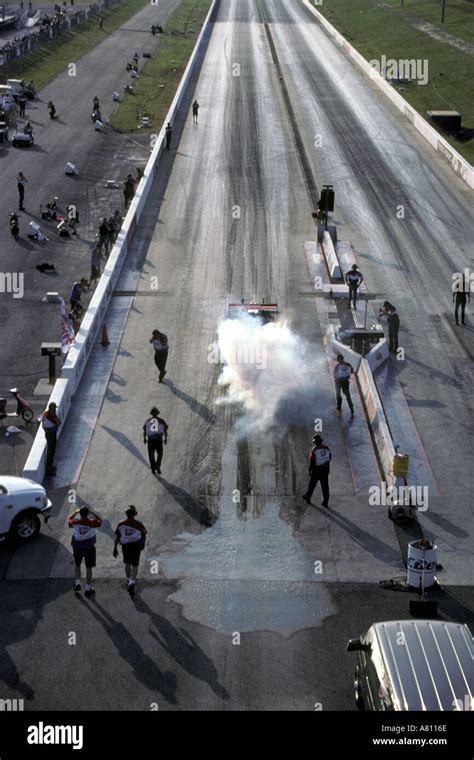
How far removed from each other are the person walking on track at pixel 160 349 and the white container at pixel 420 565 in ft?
35.3

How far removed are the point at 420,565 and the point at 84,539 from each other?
18.2ft

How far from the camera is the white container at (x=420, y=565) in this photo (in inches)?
714

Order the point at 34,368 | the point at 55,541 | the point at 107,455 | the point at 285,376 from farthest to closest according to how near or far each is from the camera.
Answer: the point at 34,368 → the point at 285,376 → the point at 107,455 → the point at 55,541

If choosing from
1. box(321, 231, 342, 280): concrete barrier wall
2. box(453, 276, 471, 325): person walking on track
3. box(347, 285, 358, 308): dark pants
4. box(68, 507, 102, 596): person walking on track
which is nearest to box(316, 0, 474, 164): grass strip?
box(321, 231, 342, 280): concrete barrier wall

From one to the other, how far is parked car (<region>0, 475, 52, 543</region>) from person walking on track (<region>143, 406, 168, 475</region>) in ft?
9.26

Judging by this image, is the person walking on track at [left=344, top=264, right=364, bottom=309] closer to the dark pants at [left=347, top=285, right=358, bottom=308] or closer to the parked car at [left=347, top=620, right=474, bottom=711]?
the dark pants at [left=347, top=285, right=358, bottom=308]

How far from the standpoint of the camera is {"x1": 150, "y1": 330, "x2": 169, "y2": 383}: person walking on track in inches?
1071

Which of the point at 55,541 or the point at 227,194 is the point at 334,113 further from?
the point at 55,541

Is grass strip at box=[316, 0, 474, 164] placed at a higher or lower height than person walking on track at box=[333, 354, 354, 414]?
higher

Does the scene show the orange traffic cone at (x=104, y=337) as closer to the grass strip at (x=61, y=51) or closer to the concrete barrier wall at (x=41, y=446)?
the concrete barrier wall at (x=41, y=446)
